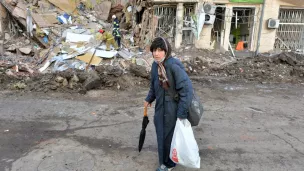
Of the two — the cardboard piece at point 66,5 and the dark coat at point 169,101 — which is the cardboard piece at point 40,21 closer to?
the cardboard piece at point 66,5

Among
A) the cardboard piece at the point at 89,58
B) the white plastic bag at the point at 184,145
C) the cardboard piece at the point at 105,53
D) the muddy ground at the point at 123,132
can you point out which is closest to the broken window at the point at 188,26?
the cardboard piece at the point at 105,53

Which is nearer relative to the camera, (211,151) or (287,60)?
(211,151)

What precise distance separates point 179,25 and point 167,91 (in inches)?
361

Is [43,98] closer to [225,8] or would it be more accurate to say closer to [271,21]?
[225,8]

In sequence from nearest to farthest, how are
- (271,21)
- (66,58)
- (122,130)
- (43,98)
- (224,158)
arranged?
(224,158) → (122,130) → (43,98) → (66,58) → (271,21)

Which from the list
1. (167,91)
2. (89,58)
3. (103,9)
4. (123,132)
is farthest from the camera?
(103,9)

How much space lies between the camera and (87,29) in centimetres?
1255

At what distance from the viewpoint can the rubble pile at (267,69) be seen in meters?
9.44

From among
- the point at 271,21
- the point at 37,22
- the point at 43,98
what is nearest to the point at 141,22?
the point at 37,22

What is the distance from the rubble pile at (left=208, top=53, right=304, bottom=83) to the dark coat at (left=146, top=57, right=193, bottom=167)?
6937mm

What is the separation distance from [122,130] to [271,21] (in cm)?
993

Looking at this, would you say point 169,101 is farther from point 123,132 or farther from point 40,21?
point 40,21

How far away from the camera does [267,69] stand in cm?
1012

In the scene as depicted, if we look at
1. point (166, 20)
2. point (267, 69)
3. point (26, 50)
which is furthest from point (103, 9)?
point (267, 69)
